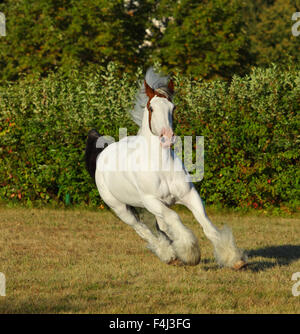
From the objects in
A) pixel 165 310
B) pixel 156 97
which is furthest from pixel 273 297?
pixel 156 97

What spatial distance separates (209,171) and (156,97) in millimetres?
6678

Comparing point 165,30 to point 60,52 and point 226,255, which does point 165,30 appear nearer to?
point 60,52

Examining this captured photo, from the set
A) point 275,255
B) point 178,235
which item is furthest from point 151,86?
point 275,255

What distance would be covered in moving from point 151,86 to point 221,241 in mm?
1929

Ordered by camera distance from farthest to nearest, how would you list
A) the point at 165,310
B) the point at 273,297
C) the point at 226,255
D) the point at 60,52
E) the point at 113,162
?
1. the point at 60,52
2. the point at 113,162
3. the point at 226,255
4. the point at 273,297
5. the point at 165,310

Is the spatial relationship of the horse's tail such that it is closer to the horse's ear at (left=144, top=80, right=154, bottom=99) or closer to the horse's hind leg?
the horse's hind leg

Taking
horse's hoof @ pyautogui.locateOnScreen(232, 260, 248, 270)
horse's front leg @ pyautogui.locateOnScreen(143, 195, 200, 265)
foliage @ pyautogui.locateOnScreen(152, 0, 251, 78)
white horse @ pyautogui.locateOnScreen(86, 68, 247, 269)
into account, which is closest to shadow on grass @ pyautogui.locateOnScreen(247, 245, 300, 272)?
horse's hoof @ pyautogui.locateOnScreen(232, 260, 248, 270)

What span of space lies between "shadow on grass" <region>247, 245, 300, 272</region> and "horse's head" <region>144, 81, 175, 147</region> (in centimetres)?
220

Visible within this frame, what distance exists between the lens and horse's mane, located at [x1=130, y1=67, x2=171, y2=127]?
7.37 m

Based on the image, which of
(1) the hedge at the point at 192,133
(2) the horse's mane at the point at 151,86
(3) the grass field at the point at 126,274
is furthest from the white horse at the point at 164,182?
(1) the hedge at the point at 192,133

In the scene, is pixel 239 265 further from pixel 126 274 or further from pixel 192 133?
pixel 192 133

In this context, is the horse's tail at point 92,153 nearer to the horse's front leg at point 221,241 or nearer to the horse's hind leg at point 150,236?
the horse's hind leg at point 150,236

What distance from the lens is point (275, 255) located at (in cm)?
952

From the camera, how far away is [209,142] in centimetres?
1379
